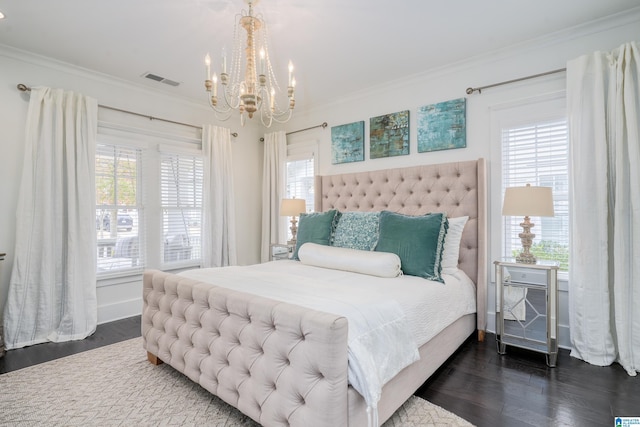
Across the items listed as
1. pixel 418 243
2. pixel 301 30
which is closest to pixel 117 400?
pixel 418 243

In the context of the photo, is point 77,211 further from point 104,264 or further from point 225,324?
point 225,324

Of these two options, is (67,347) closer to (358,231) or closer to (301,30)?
(358,231)

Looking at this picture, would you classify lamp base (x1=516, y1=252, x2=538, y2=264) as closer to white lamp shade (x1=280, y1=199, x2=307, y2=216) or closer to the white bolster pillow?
the white bolster pillow

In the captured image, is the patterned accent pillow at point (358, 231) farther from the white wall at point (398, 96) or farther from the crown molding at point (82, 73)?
the crown molding at point (82, 73)

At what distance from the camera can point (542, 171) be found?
2.81 meters

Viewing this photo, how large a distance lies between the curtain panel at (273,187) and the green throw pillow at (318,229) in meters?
1.36

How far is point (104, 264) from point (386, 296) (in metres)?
3.12

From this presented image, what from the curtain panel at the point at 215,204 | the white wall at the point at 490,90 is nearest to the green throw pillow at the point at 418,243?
the white wall at the point at 490,90

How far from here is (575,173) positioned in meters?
2.53

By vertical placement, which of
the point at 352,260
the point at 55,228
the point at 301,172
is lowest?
the point at 352,260

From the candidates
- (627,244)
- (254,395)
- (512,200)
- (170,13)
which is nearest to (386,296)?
(254,395)

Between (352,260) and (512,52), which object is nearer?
(352,260)

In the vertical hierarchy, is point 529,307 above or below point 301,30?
below

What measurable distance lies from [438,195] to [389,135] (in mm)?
940
